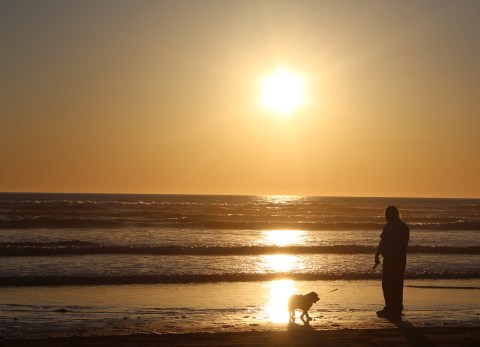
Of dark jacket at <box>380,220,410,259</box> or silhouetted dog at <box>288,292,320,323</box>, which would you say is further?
dark jacket at <box>380,220,410,259</box>

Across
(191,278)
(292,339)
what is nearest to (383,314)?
(292,339)

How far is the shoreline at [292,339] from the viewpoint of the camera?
8.17 metres

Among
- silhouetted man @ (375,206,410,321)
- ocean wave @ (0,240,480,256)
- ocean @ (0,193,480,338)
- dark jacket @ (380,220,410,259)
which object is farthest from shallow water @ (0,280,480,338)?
ocean wave @ (0,240,480,256)

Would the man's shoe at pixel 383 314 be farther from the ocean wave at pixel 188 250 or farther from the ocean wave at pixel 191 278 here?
the ocean wave at pixel 188 250

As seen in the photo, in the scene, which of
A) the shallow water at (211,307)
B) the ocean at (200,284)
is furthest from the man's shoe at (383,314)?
the ocean at (200,284)

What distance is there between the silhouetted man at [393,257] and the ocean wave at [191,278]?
590cm

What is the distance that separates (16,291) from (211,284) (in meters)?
4.32

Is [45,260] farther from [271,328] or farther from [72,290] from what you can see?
[271,328]

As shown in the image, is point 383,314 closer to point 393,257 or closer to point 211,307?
point 393,257

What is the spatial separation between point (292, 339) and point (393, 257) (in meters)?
2.68

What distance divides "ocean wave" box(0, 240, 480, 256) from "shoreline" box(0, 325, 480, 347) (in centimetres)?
1336

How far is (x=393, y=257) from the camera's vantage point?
10352 millimetres

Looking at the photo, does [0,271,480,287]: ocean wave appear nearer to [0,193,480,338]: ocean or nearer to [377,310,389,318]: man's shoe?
[0,193,480,338]: ocean

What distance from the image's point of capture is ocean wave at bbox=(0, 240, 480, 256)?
2197 cm
